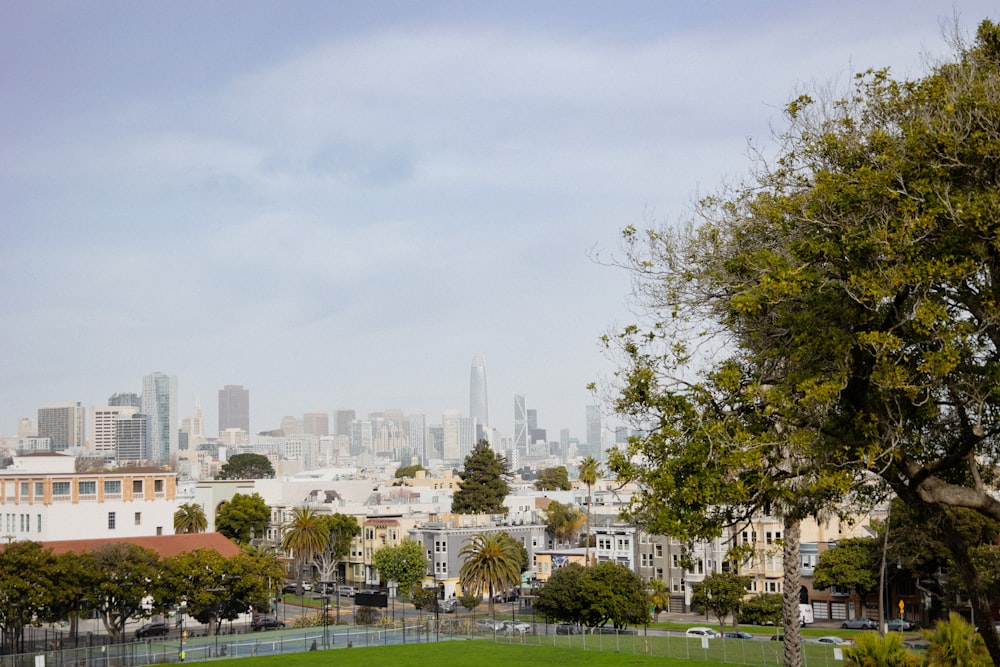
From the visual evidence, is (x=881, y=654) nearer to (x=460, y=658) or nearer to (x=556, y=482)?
(x=460, y=658)

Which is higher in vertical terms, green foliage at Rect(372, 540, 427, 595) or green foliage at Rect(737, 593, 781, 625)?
green foliage at Rect(372, 540, 427, 595)

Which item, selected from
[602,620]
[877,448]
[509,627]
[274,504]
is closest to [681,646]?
[509,627]

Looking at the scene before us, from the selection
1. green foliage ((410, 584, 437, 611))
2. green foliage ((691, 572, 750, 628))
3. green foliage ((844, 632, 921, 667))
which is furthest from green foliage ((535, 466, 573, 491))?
green foliage ((844, 632, 921, 667))

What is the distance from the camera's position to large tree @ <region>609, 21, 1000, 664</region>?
10852 millimetres

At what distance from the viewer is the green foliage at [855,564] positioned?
62.2 meters

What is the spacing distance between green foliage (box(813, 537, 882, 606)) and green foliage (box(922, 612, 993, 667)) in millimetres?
43336

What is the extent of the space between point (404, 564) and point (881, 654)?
206ft

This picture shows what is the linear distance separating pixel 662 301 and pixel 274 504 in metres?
103

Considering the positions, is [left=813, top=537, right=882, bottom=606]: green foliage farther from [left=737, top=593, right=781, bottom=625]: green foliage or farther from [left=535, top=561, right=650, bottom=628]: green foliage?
[left=535, top=561, right=650, bottom=628]: green foliage

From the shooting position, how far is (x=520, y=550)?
76.2 meters

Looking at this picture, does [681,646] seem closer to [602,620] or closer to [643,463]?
[602,620]

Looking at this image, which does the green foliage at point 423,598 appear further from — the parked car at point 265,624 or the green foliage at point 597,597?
the green foliage at point 597,597

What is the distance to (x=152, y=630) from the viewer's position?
58.4 metres

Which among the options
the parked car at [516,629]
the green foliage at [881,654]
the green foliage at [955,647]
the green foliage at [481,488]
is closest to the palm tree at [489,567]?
the parked car at [516,629]
